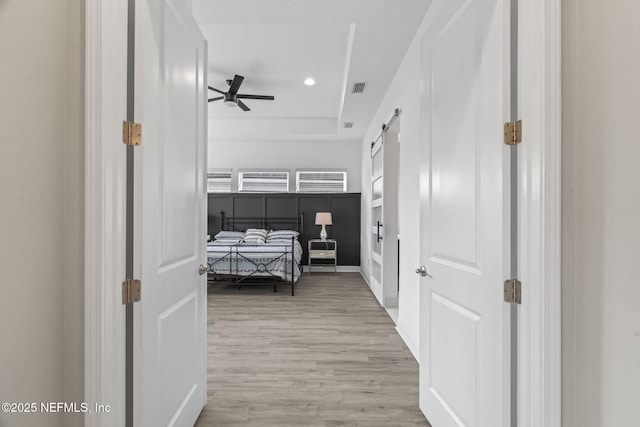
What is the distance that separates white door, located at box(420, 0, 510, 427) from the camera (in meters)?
1.19

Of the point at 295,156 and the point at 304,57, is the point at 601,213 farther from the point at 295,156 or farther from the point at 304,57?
the point at 295,156

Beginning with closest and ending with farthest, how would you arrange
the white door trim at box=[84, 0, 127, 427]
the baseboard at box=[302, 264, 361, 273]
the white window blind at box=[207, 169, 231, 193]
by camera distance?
the white door trim at box=[84, 0, 127, 427], the baseboard at box=[302, 264, 361, 273], the white window blind at box=[207, 169, 231, 193]

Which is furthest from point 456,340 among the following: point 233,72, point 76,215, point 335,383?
point 233,72

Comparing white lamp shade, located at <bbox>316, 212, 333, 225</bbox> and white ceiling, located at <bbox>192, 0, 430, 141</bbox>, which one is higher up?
white ceiling, located at <bbox>192, 0, 430, 141</bbox>

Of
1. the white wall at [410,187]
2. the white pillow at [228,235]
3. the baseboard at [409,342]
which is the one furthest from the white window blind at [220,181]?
the baseboard at [409,342]

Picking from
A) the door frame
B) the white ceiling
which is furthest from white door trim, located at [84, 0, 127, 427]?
the white ceiling

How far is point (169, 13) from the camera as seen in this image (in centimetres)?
139

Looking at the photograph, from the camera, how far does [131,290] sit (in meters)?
1.12

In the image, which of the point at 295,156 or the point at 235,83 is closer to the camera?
the point at 235,83

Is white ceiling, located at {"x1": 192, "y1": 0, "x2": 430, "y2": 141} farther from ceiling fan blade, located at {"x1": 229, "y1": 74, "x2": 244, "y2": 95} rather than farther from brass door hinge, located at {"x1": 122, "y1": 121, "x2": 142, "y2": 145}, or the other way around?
brass door hinge, located at {"x1": 122, "y1": 121, "x2": 142, "y2": 145}

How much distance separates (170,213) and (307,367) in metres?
1.68

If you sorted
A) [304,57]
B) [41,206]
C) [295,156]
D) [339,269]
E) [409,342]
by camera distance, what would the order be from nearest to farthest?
[41,206], [409,342], [304,57], [339,269], [295,156]

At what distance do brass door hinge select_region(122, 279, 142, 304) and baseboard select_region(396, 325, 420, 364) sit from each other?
2.23 m

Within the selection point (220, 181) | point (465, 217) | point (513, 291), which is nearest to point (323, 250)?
point (220, 181)
